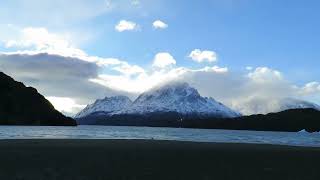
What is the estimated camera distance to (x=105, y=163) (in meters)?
29.1

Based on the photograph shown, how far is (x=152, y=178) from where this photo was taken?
2238 centimetres

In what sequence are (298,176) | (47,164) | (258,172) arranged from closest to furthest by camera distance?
1. (298,176)
2. (258,172)
3. (47,164)

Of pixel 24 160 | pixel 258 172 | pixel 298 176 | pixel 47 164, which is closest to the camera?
A: pixel 298 176

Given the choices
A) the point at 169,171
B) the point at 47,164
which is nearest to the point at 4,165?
the point at 47,164

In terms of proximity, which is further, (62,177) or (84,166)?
(84,166)

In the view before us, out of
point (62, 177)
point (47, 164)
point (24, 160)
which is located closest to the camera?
point (62, 177)

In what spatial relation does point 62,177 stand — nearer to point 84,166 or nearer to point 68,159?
point 84,166

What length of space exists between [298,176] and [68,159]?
13938 mm

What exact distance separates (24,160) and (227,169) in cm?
1168

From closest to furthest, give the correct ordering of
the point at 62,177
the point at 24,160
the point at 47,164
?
the point at 62,177
the point at 47,164
the point at 24,160

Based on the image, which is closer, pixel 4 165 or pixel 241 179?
pixel 241 179

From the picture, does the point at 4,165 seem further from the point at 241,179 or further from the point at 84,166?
the point at 241,179

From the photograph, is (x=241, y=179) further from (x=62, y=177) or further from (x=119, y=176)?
(x=62, y=177)

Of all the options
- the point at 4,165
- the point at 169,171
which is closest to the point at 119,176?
the point at 169,171
